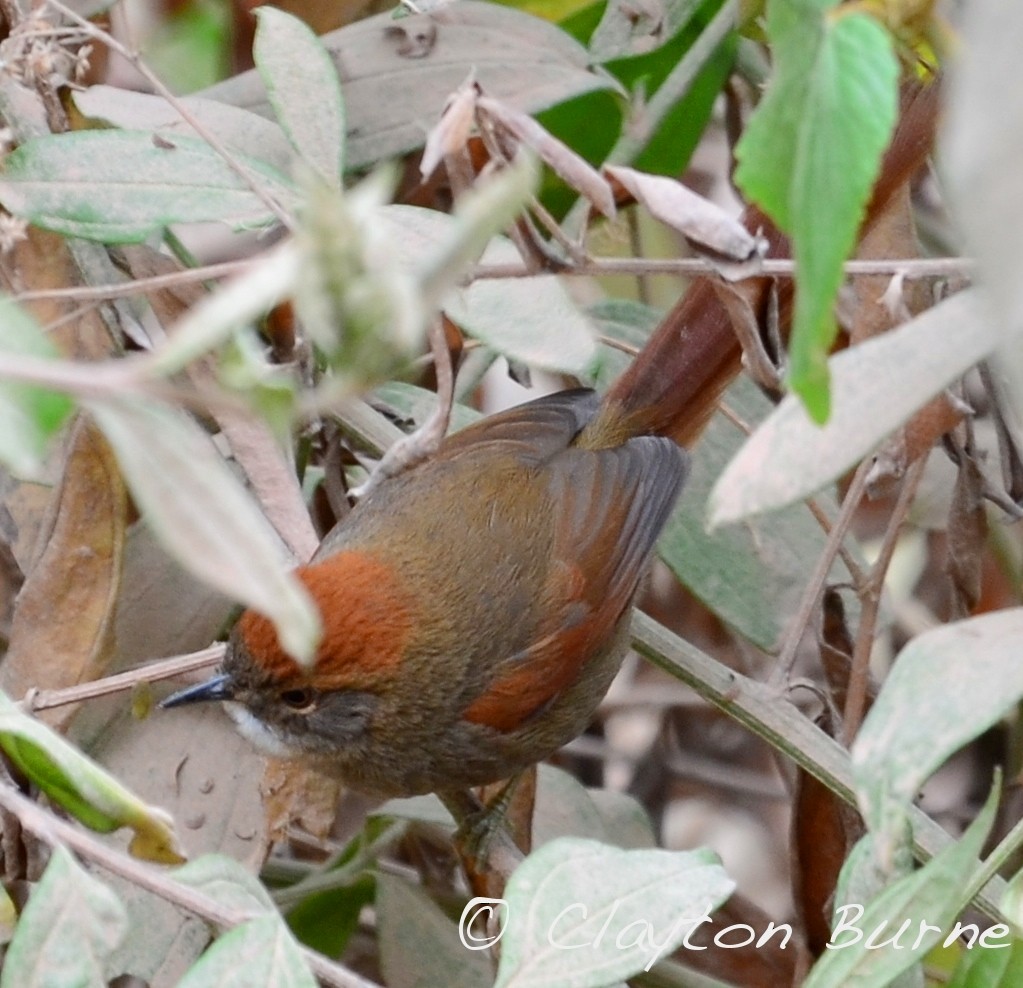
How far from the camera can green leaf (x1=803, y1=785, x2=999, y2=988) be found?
118cm

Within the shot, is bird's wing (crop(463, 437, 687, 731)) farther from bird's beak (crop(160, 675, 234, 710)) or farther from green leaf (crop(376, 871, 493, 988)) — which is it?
bird's beak (crop(160, 675, 234, 710))

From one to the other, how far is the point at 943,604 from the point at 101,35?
7.80 ft

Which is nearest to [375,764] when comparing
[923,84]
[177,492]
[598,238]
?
[598,238]

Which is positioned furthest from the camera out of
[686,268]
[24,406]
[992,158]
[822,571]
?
[822,571]

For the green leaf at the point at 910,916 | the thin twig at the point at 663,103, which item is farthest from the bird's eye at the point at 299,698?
the green leaf at the point at 910,916

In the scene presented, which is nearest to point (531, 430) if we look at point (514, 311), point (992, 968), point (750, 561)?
point (750, 561)

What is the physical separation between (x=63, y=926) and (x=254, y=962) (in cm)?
16

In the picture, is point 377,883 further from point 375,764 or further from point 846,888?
point 846,888

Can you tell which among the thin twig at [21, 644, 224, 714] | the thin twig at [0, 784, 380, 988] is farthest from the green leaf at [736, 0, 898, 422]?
the thin twig at [21, 644, 224, 714]

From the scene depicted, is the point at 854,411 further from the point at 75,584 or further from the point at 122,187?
the point at 75,584

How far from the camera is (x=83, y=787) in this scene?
121 centimetres

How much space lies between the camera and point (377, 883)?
2111 millimetres

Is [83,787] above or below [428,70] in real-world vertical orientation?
below

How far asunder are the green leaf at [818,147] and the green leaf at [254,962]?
1.96 ft
